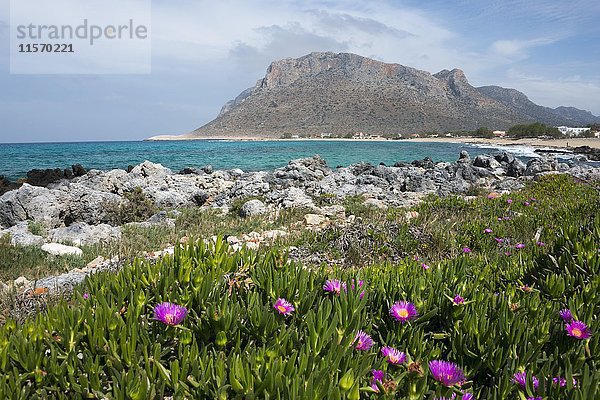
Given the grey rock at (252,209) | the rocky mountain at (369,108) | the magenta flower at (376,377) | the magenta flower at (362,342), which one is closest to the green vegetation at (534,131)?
the rocky mountain at (369,108)

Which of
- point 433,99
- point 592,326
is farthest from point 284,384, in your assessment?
point 433,99

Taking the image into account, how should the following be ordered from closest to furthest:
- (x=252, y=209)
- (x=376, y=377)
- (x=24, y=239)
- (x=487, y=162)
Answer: (x=376, y=377) → (x=24, y=239) → (x=252, y=209) → (x=487, y=162)

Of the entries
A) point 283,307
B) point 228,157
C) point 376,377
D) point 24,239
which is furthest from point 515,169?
point 228,157

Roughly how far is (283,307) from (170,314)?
0.53 metres

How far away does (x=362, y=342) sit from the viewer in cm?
176

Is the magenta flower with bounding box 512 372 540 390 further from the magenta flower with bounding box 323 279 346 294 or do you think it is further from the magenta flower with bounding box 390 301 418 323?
the magenta flower with bounding box 323 279 346 294

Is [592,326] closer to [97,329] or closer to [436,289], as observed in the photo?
[436,289]

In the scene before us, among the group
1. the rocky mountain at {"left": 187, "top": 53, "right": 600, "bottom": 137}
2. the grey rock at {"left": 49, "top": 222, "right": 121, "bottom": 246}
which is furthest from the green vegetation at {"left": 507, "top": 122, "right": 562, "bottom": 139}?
the grey rock at {"left": 49, "top": 222, "right": 121, "bottom": 246}

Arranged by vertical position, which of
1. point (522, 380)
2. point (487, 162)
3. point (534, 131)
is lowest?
point (522, 380)

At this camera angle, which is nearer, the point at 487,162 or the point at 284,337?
the point at 284,337

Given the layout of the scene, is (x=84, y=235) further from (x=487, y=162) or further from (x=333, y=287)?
(x=487, y=162)

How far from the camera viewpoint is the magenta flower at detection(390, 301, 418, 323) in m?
1.95

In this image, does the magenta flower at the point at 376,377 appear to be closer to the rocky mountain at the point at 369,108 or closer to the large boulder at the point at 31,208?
the large boulder at the point at 31,208

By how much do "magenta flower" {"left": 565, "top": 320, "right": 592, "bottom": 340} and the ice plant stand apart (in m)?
1.33
